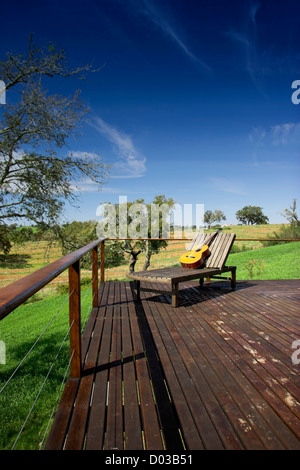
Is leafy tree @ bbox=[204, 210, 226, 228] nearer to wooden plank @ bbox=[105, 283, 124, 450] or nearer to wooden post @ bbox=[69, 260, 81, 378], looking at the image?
wooden plank @ bbox=[105, 283, 124, 450]

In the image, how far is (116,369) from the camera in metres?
2.00

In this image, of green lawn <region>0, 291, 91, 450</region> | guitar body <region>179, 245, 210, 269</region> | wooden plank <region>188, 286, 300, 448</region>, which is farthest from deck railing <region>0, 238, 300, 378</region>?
guitar body <region>179, 245, 210, 269</region>

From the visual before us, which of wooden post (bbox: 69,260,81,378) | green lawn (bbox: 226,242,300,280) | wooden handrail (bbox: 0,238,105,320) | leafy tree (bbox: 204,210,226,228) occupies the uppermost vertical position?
leafy tree (bbox: 204,210,226,228)

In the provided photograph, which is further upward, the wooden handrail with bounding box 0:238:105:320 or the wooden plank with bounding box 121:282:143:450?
the wooden handrail with bounding box 0:238:105:320

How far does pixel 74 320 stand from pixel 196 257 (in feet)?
8.84

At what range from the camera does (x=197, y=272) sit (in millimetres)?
3826

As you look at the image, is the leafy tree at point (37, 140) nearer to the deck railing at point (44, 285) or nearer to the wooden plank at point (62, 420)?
the deck railing at point (44, 285)

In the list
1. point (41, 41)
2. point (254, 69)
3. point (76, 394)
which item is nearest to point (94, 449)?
point (76, 394)

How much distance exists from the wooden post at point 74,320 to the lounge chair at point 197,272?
5.38 feet

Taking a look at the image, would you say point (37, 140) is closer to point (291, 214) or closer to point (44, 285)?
point (44, 285)

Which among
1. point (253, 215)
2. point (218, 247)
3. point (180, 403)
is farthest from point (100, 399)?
point (253, 215)

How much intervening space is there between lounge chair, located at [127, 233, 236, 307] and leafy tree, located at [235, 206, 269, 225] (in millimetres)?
57285

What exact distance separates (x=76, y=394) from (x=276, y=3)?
10.5 metres

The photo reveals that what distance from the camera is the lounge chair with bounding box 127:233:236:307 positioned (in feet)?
11.5
